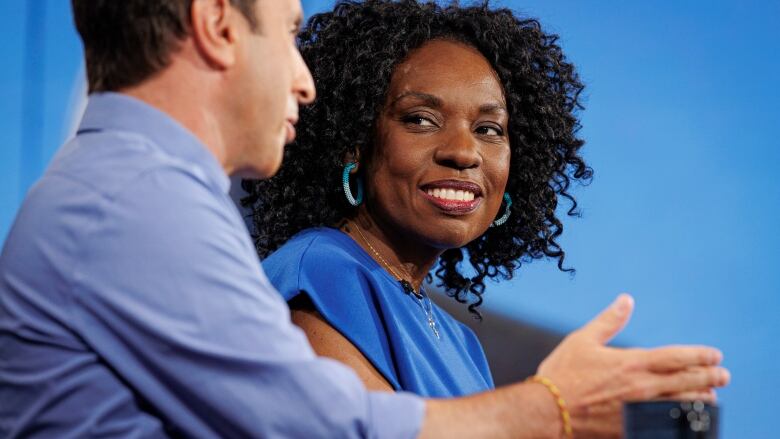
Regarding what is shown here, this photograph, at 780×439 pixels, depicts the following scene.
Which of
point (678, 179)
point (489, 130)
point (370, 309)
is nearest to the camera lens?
point (370, 309)

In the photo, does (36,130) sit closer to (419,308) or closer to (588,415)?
(419,308)

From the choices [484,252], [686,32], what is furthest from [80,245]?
[686,32]

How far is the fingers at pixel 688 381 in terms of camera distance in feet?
4.01

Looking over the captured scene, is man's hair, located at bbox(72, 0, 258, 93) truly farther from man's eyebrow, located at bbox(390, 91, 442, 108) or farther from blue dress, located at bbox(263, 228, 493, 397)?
man's eyebrow, located at bbox(390, 91, 442, 108)

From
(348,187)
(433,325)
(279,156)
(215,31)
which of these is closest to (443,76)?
(348,187)

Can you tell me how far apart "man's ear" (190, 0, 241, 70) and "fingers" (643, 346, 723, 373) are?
59 centimetres

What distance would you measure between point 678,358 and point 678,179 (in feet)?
6.62

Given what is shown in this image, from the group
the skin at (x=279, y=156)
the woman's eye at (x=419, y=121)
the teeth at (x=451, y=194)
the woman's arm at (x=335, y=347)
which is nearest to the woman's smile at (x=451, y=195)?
the teeth at (x=451, y=194)

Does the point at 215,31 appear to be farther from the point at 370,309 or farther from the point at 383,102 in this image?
the point at 383,102

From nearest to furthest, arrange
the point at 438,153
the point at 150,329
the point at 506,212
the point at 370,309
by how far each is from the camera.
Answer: the point at 150,329, the point at 370,309, the point at 438,153, the point at 506,212

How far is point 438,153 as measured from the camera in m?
2.05

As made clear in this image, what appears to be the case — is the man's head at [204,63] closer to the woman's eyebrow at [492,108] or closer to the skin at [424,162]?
the skin at [424,162]

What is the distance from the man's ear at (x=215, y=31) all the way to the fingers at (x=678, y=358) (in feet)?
1.94

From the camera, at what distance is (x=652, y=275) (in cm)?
309
